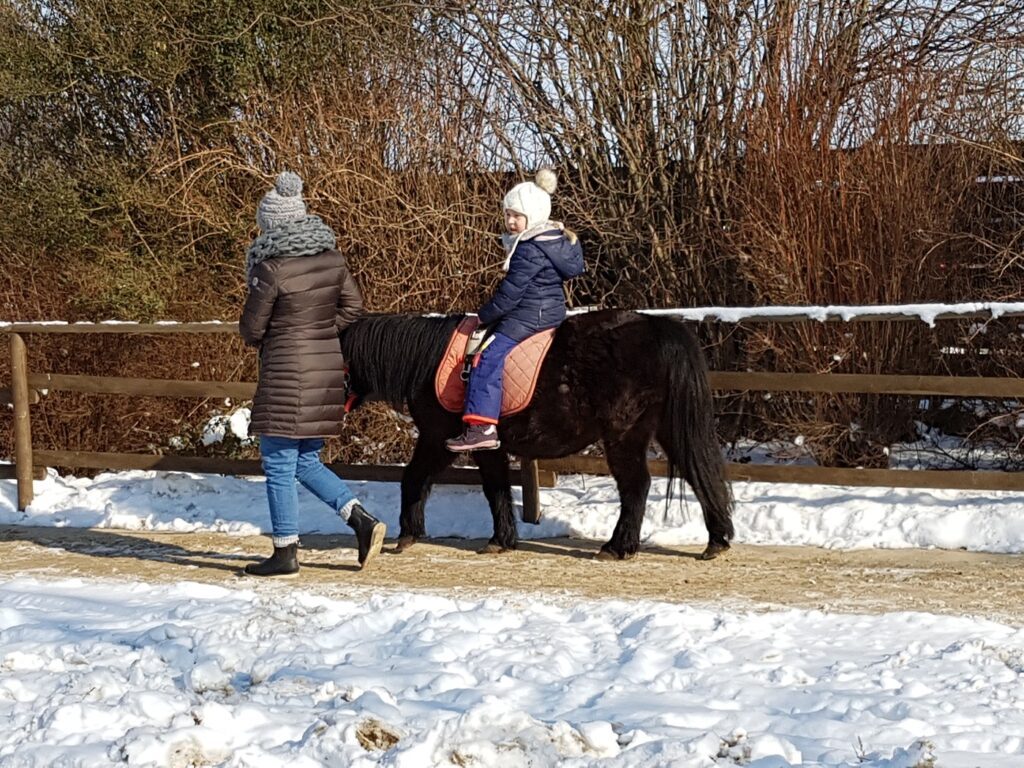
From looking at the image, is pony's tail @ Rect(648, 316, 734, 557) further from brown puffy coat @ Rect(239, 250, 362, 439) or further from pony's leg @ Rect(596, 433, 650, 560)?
brown puffy coat @ Rect(239, 250, 362, 439)

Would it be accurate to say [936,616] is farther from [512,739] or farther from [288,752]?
[288,752]

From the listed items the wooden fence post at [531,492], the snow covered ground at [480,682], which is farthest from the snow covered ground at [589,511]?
the snow covered ground at [480,682]

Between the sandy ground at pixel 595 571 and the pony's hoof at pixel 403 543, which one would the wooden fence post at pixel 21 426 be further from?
the pony's hoof at pixel 403 543

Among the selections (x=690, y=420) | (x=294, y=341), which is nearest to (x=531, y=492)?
(x=690, y=420)

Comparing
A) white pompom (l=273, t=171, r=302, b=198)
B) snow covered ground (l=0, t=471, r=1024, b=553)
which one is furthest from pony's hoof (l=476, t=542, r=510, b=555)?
white pompom (l=273, t=171, r=302, b=198)

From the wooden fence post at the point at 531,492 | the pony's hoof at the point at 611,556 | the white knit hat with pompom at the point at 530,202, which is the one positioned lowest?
the pony's hoof at the point at 611,556

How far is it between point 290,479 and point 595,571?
1665 millimetres

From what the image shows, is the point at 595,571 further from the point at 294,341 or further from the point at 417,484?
the point at 294,341

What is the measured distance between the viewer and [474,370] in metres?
6.70

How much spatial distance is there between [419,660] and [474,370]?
90.6 inches

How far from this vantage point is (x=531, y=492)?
788cm

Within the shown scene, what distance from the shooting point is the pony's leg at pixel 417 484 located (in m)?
7.16

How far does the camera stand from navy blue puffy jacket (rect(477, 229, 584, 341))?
6.62m

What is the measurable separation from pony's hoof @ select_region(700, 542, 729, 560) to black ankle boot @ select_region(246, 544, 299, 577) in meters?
2.19
